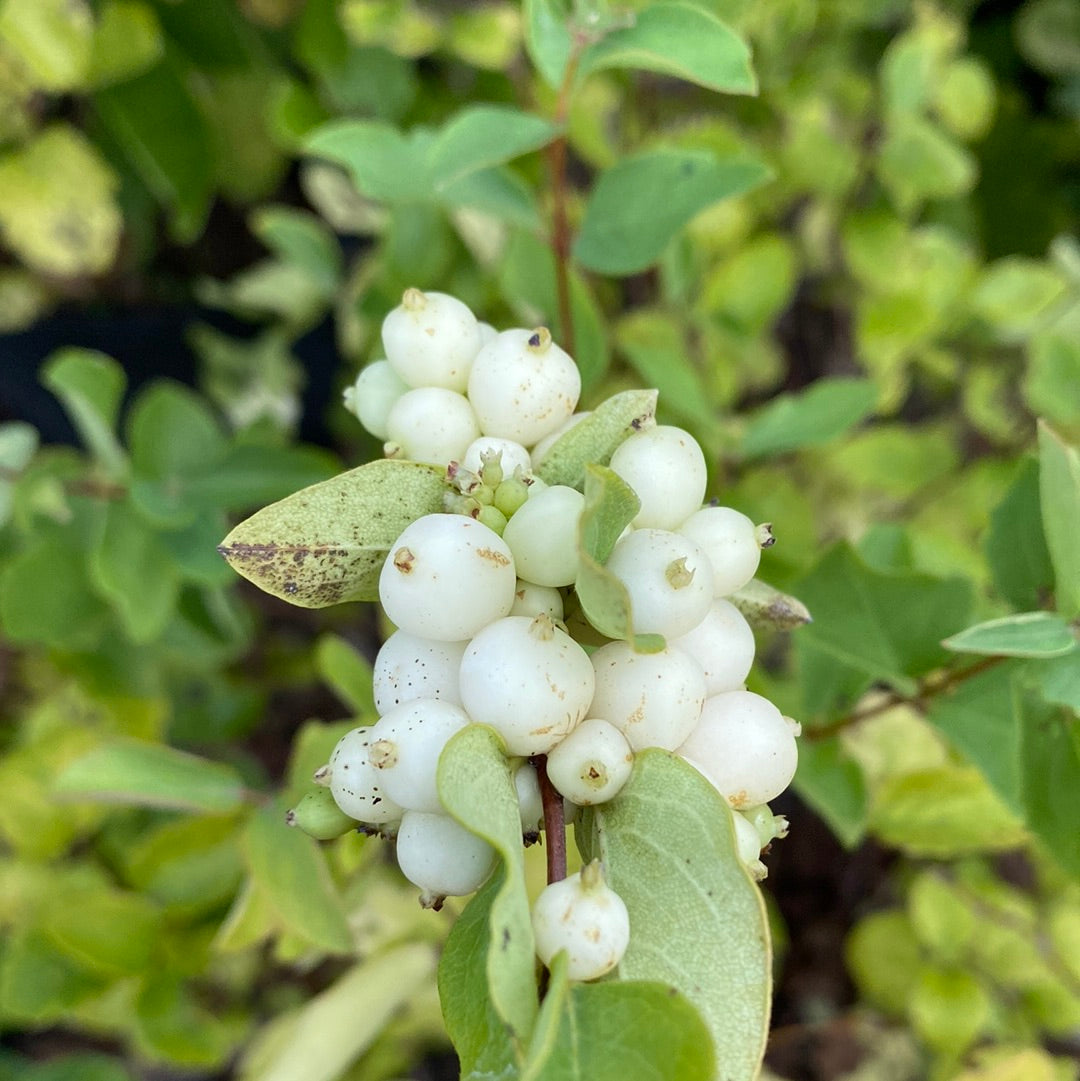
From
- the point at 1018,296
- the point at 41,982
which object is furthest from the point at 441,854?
the point at 1018,296

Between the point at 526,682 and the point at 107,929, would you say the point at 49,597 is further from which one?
the point at 526,682

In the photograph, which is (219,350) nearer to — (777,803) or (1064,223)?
(777,803)

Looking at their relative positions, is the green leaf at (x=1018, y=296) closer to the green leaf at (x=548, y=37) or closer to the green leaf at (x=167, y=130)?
the green leaf at (x=548, y=37)

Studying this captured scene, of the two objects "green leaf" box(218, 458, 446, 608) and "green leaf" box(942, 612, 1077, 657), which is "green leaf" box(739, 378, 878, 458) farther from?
"green leaf" box(218, 458, 446, 608)

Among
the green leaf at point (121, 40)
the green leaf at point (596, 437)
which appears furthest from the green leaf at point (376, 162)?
the green leaf at point (121, 40)

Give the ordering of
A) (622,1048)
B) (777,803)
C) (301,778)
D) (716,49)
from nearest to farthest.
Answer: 1. (622,1048)
2. (716,49)
3. (301,778)
4. (777,803)

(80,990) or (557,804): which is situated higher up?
(557,804)

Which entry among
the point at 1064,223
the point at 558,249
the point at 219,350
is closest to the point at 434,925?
the point at 558,249
